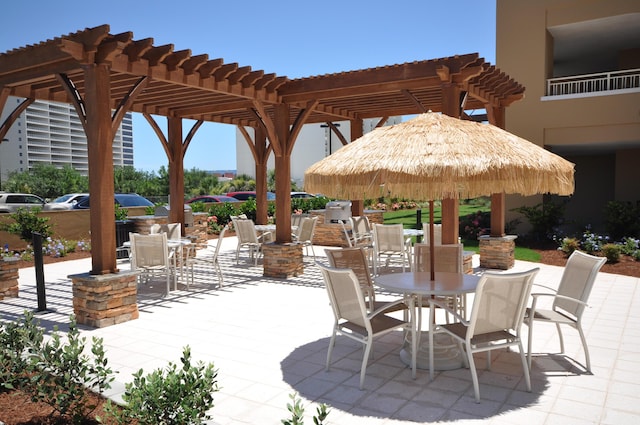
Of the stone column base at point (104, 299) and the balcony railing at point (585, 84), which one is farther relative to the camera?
the balcony railing at point (585, 84)

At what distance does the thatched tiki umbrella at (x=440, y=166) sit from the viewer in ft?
12.7

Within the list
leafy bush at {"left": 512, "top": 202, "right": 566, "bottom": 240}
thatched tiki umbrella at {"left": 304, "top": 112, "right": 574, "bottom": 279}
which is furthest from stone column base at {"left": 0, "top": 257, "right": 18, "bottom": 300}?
leafy bush at {"left": 512, "top": 202, "right": 566, "bottom": 240}

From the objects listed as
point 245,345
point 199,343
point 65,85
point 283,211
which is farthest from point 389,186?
point 283,211

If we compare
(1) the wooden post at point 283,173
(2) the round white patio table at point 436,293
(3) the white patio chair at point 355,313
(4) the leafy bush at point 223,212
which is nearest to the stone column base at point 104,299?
(3) the white patio chair at point 355,313

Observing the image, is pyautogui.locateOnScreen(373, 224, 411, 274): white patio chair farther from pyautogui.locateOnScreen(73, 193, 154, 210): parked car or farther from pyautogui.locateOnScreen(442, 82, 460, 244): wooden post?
pyautogui.locateOnScreen(73, 193, 154, 210): parked car

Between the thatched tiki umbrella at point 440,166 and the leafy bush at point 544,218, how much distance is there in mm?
9056

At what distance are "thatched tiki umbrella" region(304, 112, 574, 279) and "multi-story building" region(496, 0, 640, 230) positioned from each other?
990cm

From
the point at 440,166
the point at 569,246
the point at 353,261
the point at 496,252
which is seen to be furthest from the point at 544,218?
the point at 440,166

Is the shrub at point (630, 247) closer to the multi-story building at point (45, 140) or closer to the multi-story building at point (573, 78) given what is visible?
the multi-story building at point (573, 78)

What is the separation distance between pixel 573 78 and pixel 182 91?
10.7m

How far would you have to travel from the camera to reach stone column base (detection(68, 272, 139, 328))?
19.2 feet

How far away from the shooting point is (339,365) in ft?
14.8

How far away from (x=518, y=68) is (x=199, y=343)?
1232 centimetres

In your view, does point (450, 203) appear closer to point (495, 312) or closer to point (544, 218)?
point (495, 312)
